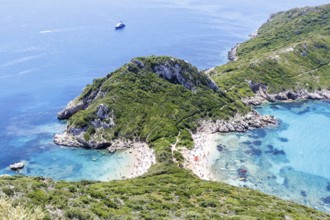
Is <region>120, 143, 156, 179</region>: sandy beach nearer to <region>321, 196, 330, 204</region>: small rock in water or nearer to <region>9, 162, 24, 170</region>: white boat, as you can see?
<region>9, 162, 24, 170</region>: white boat

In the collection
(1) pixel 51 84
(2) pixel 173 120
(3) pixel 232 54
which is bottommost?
(2) pixel 173 120

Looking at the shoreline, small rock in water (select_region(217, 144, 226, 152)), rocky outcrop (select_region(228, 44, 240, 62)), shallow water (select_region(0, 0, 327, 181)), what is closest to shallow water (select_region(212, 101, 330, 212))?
small rock in water (select_region(217, 144, 226, 152))

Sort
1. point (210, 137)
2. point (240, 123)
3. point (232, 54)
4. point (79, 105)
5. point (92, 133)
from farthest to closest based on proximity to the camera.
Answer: point (232, 54) → point (79, 105) → point (240, 123) → point (210, 137) → point (92, 133)

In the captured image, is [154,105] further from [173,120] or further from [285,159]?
[285,159]

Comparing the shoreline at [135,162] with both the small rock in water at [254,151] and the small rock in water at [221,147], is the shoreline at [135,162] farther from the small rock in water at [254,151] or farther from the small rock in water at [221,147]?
the small rock in water at [254,151]

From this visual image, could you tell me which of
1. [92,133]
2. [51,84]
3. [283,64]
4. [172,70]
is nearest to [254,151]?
[172,70]

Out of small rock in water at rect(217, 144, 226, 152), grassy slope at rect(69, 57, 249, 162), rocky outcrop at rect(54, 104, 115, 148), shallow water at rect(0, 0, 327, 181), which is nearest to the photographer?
shallow water at rect(0, 0, 327, 181)
